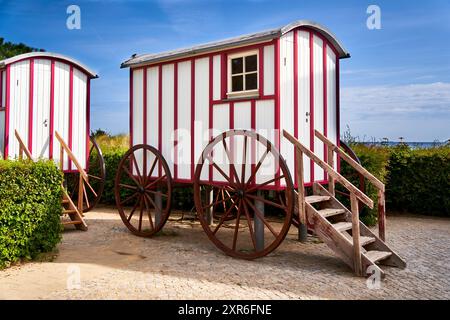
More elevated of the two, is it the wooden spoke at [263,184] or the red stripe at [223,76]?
the red stripe at [223,76]

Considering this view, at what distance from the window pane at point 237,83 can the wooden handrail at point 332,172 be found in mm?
1230

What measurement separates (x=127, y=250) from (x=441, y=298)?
494 cm

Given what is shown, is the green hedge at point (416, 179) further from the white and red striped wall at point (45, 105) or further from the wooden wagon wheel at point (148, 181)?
the white and red striped wall at point (45, 105)

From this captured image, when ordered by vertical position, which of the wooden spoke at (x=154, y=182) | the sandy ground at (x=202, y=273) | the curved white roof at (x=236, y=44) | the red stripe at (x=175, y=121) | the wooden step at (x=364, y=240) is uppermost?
the curved white roof at (x=236, y=44)

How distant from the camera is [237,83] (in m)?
7.32

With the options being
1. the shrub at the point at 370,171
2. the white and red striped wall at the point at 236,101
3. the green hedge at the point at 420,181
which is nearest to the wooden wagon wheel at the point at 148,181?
the white and red striped wall at the point at 236,101

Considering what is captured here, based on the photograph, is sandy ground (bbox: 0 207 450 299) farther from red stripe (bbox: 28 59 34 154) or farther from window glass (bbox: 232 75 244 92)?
red stripe (bbox: 28 59 34 154)

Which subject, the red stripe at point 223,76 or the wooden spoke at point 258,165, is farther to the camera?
the red stripe at point 223,76

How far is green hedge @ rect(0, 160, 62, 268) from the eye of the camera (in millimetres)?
6184

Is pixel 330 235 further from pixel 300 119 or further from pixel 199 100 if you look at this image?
pixel 199 100

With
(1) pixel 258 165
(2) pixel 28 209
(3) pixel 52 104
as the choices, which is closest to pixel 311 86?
(1) pixel 258 165

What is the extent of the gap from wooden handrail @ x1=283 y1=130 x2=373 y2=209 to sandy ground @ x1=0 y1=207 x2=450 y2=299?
109 centimetres

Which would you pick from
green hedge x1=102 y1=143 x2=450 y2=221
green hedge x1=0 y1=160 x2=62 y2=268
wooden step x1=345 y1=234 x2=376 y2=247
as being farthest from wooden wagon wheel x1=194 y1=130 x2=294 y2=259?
green hedge x1=102 y1=143 x2=450 y2=221

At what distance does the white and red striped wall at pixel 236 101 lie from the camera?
267 inches
